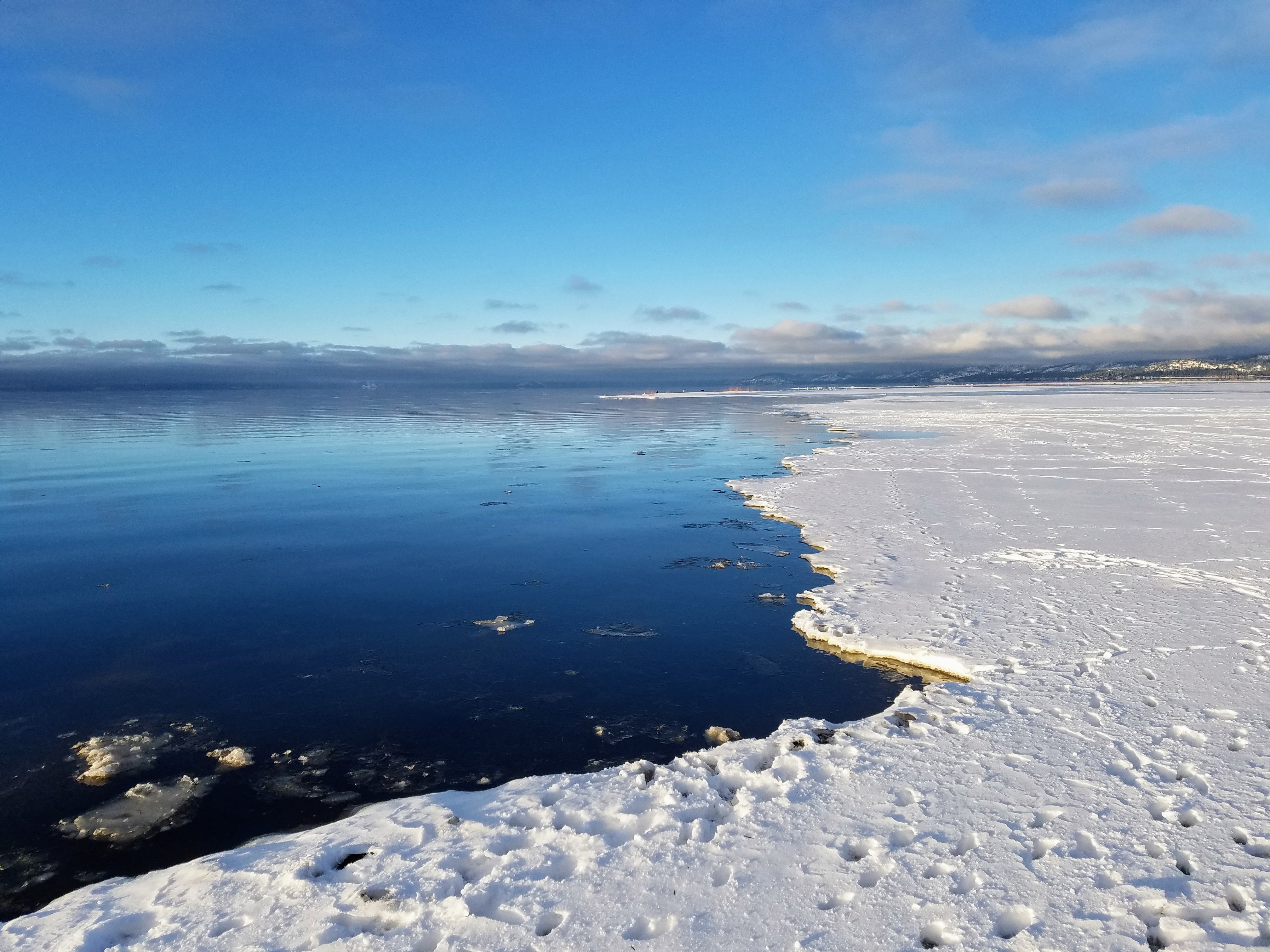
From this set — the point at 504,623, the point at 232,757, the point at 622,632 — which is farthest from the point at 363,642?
the point at 622,632

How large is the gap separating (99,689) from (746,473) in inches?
693

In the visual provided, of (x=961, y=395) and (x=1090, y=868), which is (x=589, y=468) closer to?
(x=1090, y=868)

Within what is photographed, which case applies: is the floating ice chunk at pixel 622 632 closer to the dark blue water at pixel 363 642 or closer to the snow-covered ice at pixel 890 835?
the dark blue water at pixel 363 642

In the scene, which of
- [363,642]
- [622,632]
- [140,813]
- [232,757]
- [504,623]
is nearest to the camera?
[140,813]

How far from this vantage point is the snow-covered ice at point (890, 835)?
4062 millimetres

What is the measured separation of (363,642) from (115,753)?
283 centimetres

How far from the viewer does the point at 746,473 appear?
22547 millimetres

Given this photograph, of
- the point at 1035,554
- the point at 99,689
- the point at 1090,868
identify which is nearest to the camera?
the point at 1090,868

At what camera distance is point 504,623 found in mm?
9430

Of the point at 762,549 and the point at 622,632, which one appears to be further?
the point at 762,549

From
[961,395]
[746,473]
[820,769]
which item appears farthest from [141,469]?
[961,395]

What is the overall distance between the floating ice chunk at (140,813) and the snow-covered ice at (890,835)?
676mm

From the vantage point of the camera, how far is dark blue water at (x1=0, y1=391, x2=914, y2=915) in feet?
19.4

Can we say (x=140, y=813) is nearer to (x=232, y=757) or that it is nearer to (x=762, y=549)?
(x=232, y=757)
